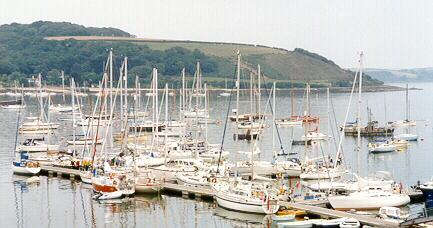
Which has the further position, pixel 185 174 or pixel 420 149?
pixel 420 149

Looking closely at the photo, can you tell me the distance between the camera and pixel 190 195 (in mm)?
43000

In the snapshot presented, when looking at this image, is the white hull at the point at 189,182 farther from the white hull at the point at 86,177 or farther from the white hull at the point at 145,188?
the white hull at the point at 86,177

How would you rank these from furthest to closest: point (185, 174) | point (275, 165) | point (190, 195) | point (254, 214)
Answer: point (275, 165), point (185, 174), point (190, 195), point (254, 214)

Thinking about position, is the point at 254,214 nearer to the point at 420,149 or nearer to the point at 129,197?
the point at 129,197

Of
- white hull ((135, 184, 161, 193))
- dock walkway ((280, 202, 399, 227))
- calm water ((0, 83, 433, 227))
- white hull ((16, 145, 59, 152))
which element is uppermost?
white hull ((16, 145, 59, 152))

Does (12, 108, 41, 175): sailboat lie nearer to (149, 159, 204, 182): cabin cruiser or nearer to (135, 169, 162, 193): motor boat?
(149, 159, 204, 182): cabin cruiser

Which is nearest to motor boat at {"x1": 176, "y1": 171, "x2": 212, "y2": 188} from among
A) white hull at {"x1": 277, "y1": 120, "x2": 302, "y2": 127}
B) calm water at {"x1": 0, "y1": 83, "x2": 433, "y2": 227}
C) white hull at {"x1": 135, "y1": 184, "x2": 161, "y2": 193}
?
calm water at {"x1": 0, "y1": 83, "x2": 433, "y2": 227}

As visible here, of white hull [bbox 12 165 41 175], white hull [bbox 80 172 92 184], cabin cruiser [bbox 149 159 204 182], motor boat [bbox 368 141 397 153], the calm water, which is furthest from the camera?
motor boat [bbox 368 141 397 153]

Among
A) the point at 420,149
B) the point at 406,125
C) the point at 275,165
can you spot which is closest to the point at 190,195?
Result: the point at 275,165

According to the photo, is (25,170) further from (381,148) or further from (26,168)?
(381,148)

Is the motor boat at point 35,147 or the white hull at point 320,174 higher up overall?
the motor boat at point 35,147

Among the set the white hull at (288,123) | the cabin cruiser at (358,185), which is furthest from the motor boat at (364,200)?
the white hull at (288,123)

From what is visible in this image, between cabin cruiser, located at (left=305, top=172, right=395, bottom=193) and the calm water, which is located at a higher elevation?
cabin cruiser, located at (left=305, top=172, right=395, bottom=193)

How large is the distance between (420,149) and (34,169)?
39.1 metres
